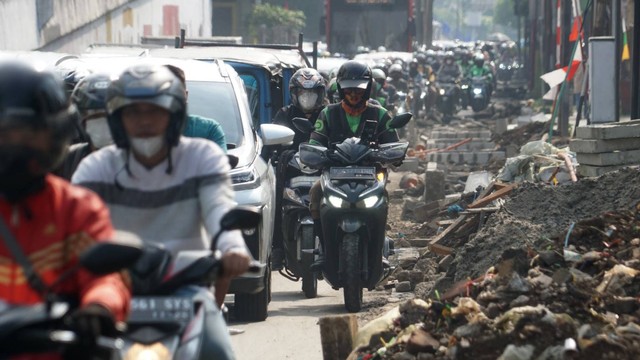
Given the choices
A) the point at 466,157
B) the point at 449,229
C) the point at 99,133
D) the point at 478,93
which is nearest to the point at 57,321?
the point at 99,133

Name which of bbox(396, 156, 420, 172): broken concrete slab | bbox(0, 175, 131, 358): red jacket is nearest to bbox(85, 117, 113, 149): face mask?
bbox(0, 175, 131, 358): red jacket

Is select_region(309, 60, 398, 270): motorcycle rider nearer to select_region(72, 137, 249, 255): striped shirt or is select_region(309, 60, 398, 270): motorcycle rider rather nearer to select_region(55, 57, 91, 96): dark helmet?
select_region(55, 57, 91, 96): dark helmet

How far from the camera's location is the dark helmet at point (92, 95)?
24.3ft

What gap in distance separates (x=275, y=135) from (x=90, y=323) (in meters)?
6.95

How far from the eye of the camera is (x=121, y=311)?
153 inches

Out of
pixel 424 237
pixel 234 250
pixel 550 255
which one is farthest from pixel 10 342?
pixel 424 237

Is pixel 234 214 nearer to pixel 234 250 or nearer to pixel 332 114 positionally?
pixel 234 250

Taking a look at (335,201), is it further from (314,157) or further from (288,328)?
(288,328)

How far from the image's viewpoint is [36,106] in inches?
147

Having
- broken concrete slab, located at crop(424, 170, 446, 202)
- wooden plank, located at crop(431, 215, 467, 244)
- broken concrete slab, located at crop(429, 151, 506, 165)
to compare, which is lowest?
broken concrete slab, located at crop(429, 151, 506, 165)

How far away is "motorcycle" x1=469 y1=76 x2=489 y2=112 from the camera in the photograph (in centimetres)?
4238

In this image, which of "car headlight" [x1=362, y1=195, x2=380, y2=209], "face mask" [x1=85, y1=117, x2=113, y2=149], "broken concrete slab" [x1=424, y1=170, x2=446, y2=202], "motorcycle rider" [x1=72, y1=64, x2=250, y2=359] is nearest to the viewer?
"motorcycle rider" [x1=72, y1=64, x2=250, y2=359]

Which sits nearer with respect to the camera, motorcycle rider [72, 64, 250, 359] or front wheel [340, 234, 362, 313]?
motorcycle rider [72, 64, 250, 359]

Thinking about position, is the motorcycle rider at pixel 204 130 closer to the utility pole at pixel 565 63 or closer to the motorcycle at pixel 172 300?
the motorcycle at pixel 172 300
